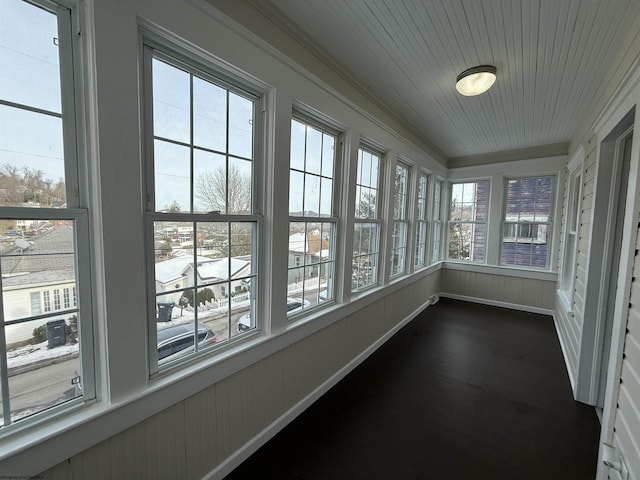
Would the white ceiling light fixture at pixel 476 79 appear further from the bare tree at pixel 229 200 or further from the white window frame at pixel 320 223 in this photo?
the bare tree at pixel 229 200

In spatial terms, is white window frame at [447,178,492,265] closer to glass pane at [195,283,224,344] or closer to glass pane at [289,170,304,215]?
glass pane at [289,170,304,215]

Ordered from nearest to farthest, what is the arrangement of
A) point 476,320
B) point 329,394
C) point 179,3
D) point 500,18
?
point 179,3 → point 500,18 → point 329,394 → point 476,320

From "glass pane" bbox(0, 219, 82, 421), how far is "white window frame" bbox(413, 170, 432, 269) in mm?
4098

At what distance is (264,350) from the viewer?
171 cm

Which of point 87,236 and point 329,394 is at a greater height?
point 87,236

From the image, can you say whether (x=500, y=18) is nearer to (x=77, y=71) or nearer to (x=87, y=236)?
(x=77, y=71)

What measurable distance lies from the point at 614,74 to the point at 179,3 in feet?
9.93

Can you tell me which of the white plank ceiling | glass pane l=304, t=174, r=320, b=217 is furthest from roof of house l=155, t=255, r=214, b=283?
the white plank ceiling

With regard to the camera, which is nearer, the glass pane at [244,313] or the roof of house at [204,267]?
the roof of house at [204,267]

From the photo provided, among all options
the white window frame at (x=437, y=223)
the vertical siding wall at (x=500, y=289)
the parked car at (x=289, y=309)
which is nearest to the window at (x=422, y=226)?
the white window frame at (x=437, y=223)

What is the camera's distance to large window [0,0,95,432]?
884 millimetres

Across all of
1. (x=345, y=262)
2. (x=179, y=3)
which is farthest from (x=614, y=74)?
(x=179, y=3)

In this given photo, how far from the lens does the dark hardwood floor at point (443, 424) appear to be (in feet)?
5.40

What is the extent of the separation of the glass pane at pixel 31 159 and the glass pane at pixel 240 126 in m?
0.75
